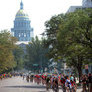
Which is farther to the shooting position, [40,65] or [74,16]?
[40,65]

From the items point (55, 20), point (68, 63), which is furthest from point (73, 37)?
point (55, 20)

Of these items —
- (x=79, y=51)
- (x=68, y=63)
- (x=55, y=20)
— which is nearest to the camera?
(x=79, y=51)

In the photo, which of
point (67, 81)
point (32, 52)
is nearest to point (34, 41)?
point (32, 52)

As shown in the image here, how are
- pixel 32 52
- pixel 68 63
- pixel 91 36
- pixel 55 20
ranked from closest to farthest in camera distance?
pixel 91 36, pixel 68 63, pixel 55 20, pixel 32 52

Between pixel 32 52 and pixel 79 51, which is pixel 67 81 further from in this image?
A: pixel 32 52

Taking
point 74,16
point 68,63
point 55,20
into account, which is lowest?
point 68,63

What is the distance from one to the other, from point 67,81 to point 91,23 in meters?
13.5

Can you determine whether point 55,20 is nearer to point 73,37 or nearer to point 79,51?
point 79,51

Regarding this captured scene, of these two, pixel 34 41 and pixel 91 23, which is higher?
pixel 34 41

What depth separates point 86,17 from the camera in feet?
128

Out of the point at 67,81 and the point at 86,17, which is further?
the point at 86,17

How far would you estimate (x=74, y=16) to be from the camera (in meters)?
39.8

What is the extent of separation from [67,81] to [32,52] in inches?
4726

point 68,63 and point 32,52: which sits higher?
point 32,52
